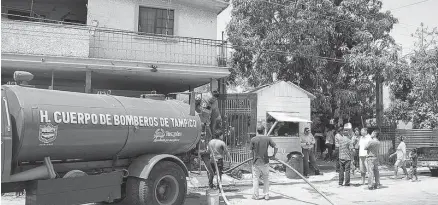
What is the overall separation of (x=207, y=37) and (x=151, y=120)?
878cm

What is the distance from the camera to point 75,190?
6859 mm

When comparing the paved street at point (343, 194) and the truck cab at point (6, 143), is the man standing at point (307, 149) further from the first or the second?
the truck cab at point (6, 143)

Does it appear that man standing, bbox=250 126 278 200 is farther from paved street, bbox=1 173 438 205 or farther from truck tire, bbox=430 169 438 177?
truck tire, bbox=430 169 438 177

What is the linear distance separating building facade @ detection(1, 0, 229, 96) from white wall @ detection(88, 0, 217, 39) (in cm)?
3

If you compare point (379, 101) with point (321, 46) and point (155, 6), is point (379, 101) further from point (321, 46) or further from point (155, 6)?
point (155, 6)

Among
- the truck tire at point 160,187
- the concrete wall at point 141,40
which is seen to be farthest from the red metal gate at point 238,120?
the truck tire at point 160,187

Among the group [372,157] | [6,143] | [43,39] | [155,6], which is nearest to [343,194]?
[372,157]

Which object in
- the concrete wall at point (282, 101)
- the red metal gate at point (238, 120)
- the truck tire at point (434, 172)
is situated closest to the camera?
the red metal gate at point (238, 120)

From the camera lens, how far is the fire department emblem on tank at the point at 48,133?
6.34 meters

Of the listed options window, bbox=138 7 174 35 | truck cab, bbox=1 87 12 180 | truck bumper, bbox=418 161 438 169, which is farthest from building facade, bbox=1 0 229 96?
truck bumper, bbox=418 161 438 169

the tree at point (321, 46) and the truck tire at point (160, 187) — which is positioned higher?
the tree at point (321, 46)

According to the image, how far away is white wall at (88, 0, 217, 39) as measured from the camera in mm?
14664

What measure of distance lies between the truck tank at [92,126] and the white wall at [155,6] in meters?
6.81

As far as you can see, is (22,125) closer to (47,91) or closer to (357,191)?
(47,91)
